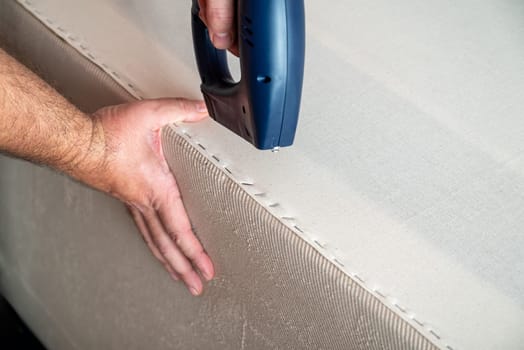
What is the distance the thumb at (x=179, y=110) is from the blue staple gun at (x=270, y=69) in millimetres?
73

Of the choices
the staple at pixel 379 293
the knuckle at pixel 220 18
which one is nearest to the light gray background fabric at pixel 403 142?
the staple at pixel 379 293

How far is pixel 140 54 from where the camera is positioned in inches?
26.3

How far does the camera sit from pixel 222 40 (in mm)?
532

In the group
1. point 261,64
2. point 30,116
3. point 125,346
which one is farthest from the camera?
point 125,346

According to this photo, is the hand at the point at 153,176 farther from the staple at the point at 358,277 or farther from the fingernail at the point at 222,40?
the staple at the point at 358,277

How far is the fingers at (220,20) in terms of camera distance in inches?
20.3

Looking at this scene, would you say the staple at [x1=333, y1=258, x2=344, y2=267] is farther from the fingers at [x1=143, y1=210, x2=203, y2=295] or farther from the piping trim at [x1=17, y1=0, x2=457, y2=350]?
the fingers at [x1=143, y1=210, x2=203, y2=295]

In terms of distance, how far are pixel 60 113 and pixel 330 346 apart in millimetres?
310

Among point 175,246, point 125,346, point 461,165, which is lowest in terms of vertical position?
point 125,346

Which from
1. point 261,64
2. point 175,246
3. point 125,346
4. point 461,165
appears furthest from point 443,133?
point 125,346

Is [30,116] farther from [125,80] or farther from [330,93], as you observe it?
[330,93]

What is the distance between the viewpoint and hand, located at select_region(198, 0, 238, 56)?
1.69ft

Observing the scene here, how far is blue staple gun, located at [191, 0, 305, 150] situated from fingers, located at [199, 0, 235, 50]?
0.04 feet

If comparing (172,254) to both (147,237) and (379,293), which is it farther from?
(379,293)
